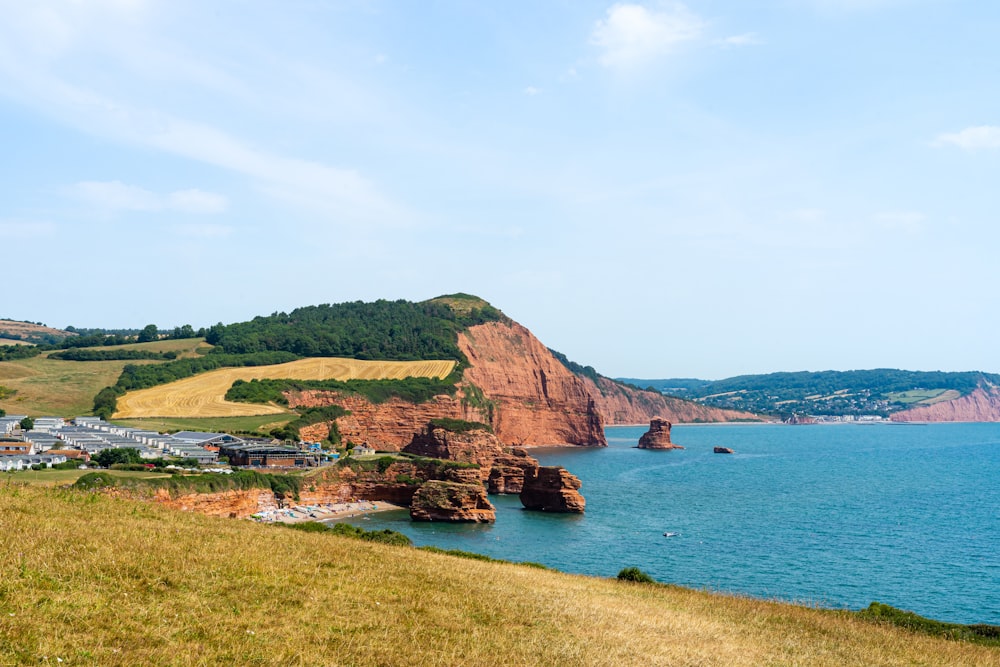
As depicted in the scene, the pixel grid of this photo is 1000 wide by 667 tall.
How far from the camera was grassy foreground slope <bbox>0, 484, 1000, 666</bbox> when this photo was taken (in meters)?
15.5

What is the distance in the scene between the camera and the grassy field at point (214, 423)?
113500 mm

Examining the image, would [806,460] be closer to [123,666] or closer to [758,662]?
[758,662]

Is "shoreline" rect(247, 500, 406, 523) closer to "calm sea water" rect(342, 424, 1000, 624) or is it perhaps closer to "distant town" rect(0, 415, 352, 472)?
"calm sea water" rect(342, 424, 1000, 624)

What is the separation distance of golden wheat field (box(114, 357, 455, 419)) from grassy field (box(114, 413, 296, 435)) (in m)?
3.61

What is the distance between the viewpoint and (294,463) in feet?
304

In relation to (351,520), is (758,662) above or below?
above

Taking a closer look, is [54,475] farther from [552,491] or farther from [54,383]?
[54,383]

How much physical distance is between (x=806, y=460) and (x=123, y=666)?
541ft

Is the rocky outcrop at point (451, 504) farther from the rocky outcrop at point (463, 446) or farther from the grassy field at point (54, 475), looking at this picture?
the rocky outcrop at point (463, 446)

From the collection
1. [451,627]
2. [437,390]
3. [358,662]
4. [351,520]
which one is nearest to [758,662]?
[451,627]

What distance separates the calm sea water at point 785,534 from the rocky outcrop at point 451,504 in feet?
6.11

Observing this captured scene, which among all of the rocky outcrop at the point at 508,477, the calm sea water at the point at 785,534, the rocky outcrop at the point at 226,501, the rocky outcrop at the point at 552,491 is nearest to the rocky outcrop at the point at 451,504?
the calm sea water at the point at 785,534

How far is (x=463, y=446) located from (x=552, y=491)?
3144cm

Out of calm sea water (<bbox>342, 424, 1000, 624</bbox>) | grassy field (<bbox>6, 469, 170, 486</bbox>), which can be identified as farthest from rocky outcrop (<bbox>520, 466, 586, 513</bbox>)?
grassy field (<bbox>6, 469, 170, 486</bbox>)
